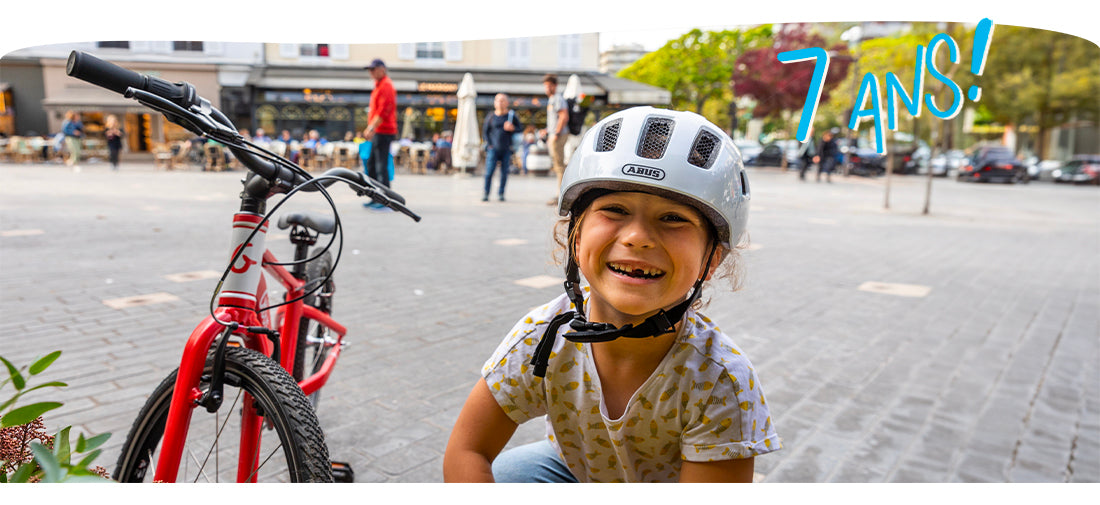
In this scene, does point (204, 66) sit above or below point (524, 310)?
above

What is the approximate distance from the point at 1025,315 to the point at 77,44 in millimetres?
5409

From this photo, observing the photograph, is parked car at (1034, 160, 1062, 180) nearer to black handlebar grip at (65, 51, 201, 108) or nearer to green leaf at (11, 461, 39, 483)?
black handlebar grip at (65, 51, 201, 108)

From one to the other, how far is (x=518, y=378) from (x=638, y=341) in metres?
0.24

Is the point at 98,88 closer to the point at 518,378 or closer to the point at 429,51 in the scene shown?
the point at 429,51

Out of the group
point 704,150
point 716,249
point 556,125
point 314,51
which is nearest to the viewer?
point 704,150

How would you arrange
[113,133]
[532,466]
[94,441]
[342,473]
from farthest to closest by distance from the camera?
[342,473], [113,133], [532,466], [94,441]

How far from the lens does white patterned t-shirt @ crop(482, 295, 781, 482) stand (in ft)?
4.24

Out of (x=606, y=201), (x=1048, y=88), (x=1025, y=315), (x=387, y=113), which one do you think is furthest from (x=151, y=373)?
(x=1048, y=88)

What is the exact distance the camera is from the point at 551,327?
1.31m

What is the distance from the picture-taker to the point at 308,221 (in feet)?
7.57

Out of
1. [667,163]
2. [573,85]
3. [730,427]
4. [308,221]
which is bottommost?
[730,427]

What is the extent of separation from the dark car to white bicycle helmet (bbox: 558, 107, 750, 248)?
83.7ft

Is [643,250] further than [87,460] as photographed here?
Yes

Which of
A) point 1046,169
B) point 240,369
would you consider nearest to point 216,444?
point 240,369
